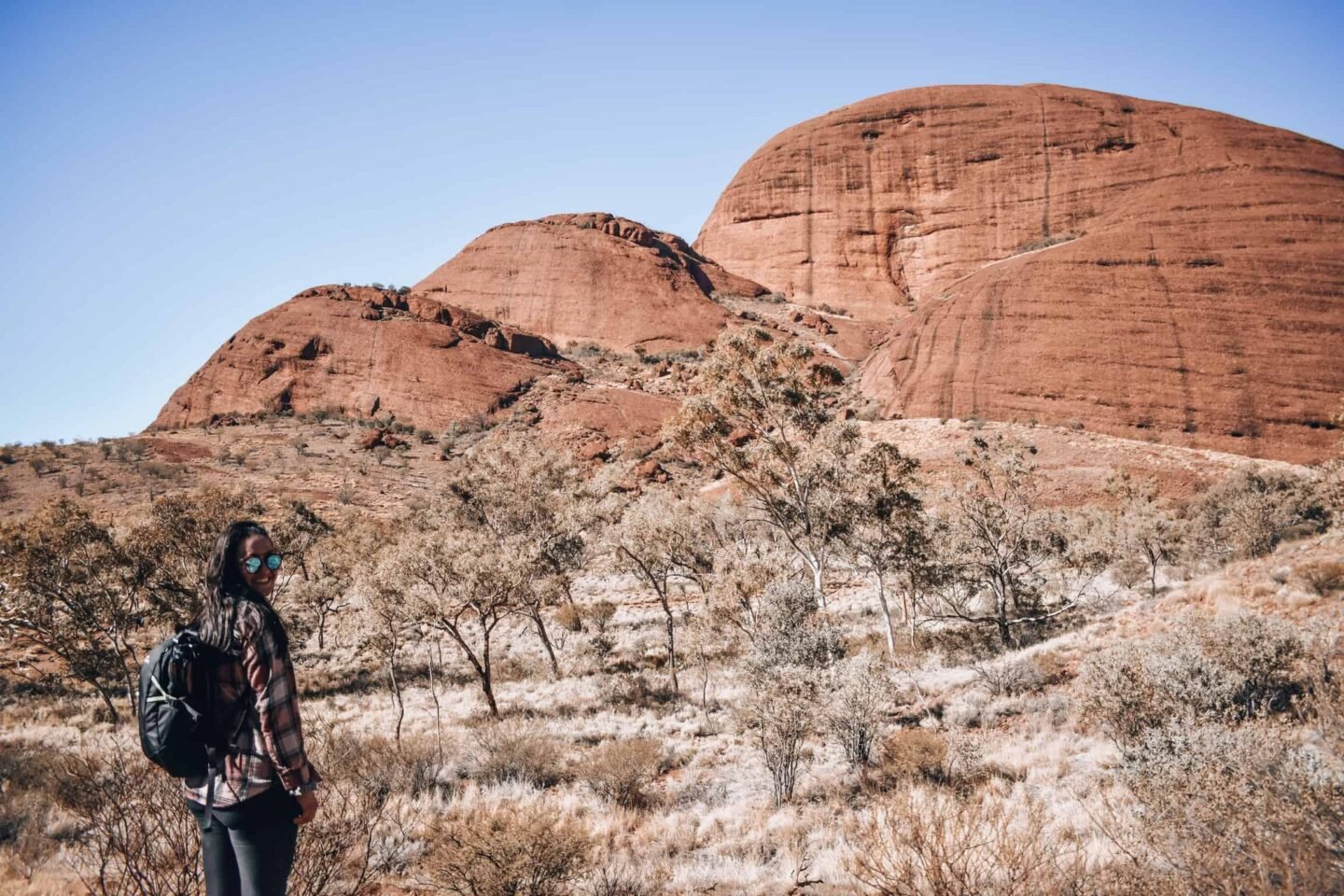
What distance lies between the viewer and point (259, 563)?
2.79 meters

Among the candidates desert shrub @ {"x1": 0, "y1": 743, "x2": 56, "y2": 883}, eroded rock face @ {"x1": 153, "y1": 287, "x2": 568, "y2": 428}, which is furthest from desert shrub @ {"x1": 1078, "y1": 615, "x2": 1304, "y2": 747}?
eroded rock face @ {"x1": 153, "y1": 287, "x2": 568, "y2": 428}

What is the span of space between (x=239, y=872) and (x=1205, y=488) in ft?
114

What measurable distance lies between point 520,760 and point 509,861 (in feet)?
15.2

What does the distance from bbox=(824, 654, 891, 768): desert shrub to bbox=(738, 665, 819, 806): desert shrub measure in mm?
279

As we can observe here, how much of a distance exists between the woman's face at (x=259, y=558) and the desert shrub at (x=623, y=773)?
6106 millimetres

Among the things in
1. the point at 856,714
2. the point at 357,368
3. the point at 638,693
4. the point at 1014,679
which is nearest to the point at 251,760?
the point at 856,714

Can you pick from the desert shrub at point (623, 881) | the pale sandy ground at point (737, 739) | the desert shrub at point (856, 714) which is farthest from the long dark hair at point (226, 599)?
the desert shrub at point (856, 714)

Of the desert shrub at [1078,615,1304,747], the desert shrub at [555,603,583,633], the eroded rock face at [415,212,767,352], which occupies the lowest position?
the desert shrub at [555,603,583,633]

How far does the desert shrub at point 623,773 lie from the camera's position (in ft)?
25.8

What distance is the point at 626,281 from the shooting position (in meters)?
64.8

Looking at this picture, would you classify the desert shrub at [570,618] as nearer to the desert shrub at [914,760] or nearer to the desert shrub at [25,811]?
the desert shrub at [25,811]

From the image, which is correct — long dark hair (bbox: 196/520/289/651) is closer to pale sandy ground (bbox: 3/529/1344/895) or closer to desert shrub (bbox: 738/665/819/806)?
pale sandy ground (bbox: 3/529/1344/895)

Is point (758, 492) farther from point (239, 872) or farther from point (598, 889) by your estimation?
point (239, 872)

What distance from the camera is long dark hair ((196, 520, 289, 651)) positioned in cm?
258
